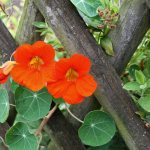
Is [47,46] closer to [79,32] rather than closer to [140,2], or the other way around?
[79,32]

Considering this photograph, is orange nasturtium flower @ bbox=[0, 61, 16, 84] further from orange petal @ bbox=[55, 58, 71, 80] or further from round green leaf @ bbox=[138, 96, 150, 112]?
round green leaf @ bbox=[138, 96, 150, 112]

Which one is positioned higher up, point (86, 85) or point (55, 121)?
point (86, 85)

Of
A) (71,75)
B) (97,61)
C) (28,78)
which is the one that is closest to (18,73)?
(28,78)

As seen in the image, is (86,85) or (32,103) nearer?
(86,85)

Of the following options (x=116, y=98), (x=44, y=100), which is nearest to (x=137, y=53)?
(x=116, y=98)

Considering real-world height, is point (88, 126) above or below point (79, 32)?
below

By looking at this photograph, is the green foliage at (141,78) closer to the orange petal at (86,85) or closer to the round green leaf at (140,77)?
the round green leaf at (140,77)

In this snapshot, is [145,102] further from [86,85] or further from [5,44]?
[5,44]
